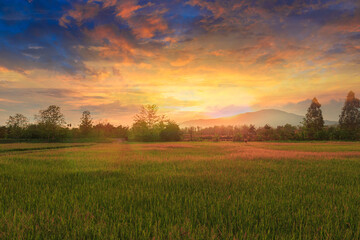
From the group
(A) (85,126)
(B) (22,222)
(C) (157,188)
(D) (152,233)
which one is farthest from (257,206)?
(A) (85,126)

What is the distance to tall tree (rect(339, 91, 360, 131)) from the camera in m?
56.8

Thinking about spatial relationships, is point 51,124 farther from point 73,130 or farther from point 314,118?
point 314,118

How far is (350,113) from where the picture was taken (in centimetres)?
5794

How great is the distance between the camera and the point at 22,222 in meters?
2.93

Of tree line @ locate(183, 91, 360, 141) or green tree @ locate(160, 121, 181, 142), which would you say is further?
green tree @ locate(160, 121, 181, 142)

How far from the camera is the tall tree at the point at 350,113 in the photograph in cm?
5675

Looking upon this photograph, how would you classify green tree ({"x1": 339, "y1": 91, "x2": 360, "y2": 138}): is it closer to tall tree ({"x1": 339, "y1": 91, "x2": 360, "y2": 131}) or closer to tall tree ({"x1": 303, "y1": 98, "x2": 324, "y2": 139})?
tall tree ({"x1": 339, "y1": 91, "x2": 360, "y2": 131})

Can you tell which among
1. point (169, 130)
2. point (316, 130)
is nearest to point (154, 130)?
point (169, 130)

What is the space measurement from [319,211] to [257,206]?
1.02 m

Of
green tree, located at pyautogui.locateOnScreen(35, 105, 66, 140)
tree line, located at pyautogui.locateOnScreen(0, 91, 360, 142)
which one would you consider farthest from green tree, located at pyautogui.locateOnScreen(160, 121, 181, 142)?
green tree, located at pyautogui.locateOnScreen(35, 105, 66, 140)

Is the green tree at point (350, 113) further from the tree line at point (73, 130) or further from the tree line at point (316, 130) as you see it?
the tree line at point (73, 130)

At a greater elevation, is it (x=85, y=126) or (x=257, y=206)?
(x=85, y=126)

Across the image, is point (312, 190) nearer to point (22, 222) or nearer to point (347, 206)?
point (347, 206)

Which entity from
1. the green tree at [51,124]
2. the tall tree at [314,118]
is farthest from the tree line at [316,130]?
the green tree at [51,124]
